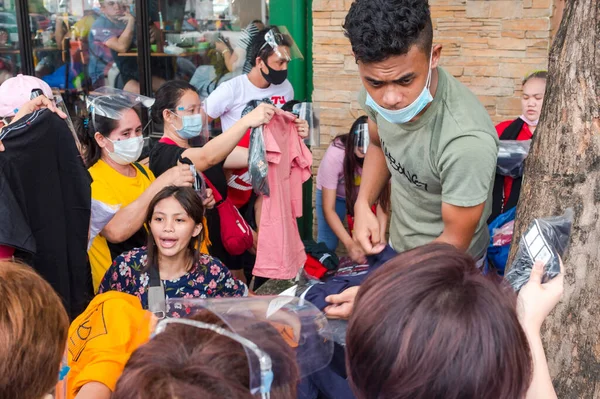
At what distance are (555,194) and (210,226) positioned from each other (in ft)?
7.76

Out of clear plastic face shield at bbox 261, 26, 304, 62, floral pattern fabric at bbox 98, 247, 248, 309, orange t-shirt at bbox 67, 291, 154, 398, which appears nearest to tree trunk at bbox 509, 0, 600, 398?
orange t-shirt at bbox 67, 291, 154, 398

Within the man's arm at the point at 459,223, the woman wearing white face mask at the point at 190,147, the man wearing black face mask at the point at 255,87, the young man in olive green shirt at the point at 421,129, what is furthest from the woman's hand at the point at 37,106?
the man's arm at the point at 459,223

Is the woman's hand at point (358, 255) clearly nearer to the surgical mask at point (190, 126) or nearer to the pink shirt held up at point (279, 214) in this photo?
the pink shirt held up at point (279, 214)

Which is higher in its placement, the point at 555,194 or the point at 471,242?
the point at 555,194

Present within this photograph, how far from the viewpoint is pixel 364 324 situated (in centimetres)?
135

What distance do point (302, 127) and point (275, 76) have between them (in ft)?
2.70

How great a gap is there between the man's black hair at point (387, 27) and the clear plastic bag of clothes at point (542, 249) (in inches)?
30.5

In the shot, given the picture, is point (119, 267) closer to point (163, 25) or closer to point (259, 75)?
point (259, 75)

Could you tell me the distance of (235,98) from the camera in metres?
4.77

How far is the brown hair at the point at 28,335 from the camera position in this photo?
4.32 ft

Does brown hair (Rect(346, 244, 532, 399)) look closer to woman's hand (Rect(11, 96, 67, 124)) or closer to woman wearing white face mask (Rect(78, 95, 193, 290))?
woman's hand (Rect(11, 96, 67, 124))

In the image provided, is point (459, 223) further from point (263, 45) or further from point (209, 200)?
point (263, 45)

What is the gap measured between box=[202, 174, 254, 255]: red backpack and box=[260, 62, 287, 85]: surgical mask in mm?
1020

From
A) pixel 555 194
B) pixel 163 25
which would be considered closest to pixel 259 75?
pixel 163 25
